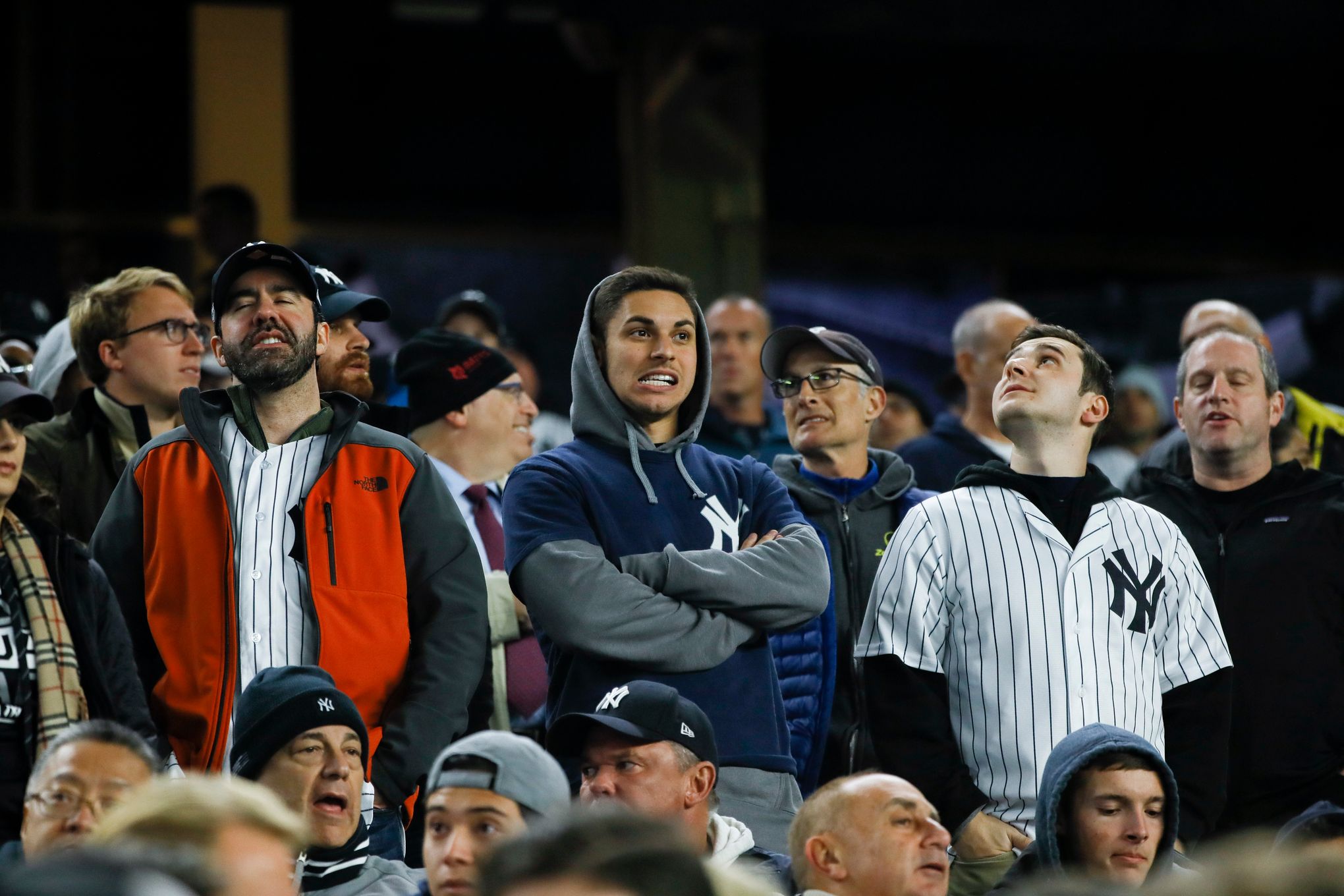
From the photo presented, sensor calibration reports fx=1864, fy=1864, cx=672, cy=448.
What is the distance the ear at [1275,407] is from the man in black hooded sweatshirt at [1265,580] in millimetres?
32

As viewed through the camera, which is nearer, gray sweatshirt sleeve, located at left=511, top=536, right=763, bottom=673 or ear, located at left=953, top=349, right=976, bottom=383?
gray sweatshirt sleeve, located at left=511, top=536, right=763, bottom=673

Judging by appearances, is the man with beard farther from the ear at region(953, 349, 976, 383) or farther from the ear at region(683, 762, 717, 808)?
the ear at region(953, 349, 976, 383)

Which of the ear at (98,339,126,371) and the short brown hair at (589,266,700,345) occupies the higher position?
the short brown hair at (589,266,700,345)

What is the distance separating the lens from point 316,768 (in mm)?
3961

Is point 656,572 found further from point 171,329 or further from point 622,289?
point 171,329

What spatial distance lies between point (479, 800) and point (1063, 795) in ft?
4.62

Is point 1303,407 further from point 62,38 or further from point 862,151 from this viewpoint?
point 62,38

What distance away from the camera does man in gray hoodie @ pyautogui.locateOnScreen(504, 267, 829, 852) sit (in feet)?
13.8

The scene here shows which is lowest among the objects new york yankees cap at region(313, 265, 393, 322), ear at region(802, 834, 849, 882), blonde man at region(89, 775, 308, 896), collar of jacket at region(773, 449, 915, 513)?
ear at region(802, 834, 849, 882)

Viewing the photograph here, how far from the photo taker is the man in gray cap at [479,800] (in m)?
3.47

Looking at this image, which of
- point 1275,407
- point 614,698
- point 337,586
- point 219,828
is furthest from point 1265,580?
point 219,828

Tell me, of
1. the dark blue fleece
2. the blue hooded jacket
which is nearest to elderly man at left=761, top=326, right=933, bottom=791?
the dark blue fleece

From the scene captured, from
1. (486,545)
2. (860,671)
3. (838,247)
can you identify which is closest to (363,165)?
(838,247)

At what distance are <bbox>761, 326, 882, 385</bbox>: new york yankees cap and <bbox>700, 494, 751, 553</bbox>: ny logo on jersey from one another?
3.65 ft
